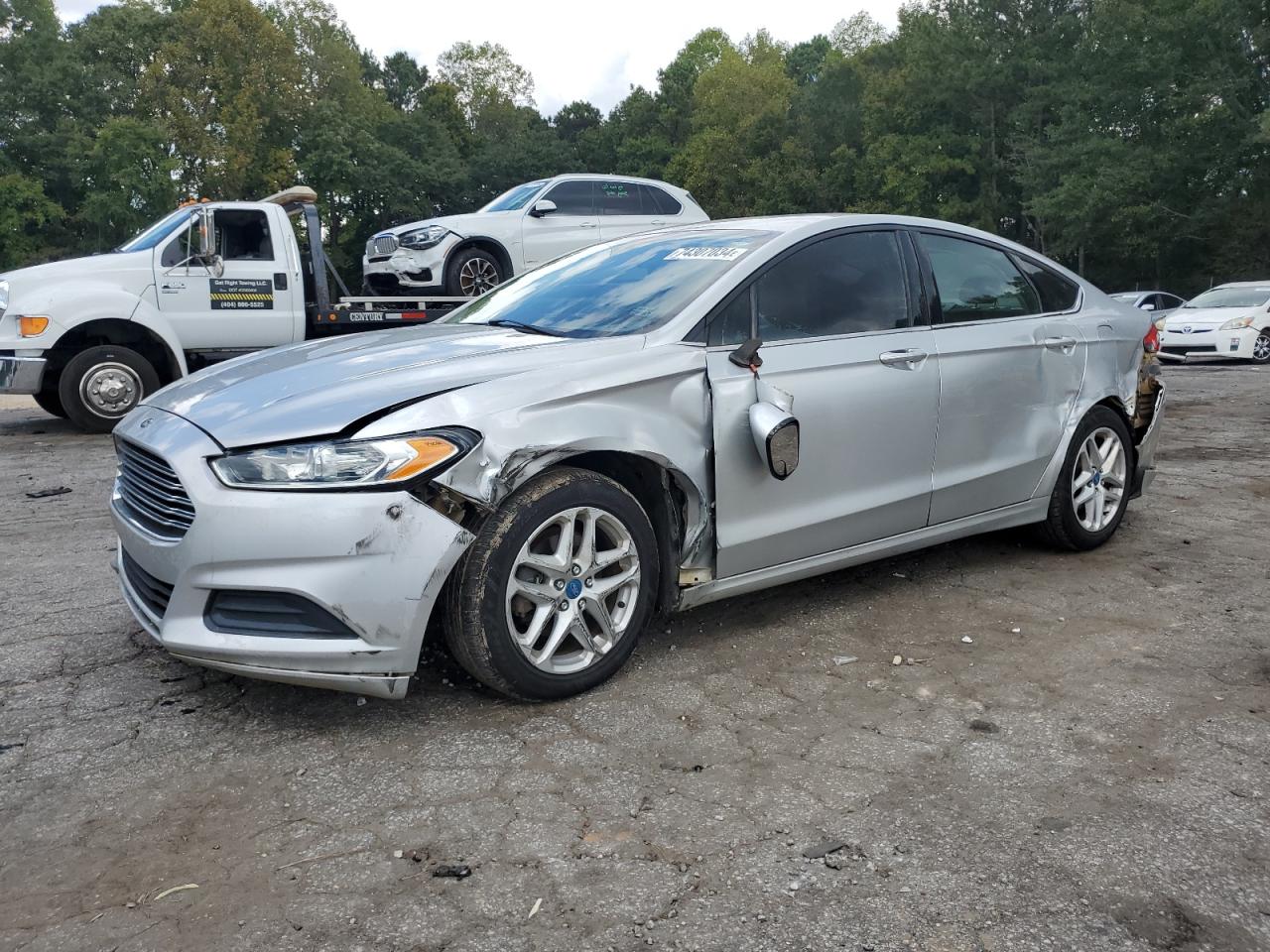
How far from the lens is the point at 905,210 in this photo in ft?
152

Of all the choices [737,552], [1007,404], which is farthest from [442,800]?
[1007,404]

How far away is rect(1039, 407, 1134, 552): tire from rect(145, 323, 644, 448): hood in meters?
2.42

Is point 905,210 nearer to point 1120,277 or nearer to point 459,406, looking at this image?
point 1120,277

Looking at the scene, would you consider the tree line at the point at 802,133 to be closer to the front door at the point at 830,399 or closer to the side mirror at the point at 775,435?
the front door at the point at 830,399

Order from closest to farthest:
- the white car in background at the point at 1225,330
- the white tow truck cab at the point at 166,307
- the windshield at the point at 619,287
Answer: the windshield at the point at 619,287 → the white tow truck cab at the point at 166,307 → the white car in background at the point at 1225,330

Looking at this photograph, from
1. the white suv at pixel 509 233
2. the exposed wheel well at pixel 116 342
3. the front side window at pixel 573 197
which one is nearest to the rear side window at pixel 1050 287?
the white suv at pixel 509 233

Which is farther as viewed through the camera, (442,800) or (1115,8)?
(1115,8)

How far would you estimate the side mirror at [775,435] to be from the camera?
142 inches

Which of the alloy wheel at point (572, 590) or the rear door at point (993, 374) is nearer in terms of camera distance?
the alloy wheel at point (572, 590)

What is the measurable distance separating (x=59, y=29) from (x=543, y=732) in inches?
2285

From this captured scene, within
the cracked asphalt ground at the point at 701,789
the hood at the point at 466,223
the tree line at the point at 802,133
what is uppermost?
the tree line at the point at 802,133

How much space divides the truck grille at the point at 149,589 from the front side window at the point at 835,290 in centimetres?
217

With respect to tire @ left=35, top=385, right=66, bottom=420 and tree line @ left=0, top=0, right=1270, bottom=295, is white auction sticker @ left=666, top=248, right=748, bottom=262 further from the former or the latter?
tree line @ left=0, top=0, right=1270, bottom=295

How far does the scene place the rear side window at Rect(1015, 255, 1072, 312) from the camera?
498 centimetres
